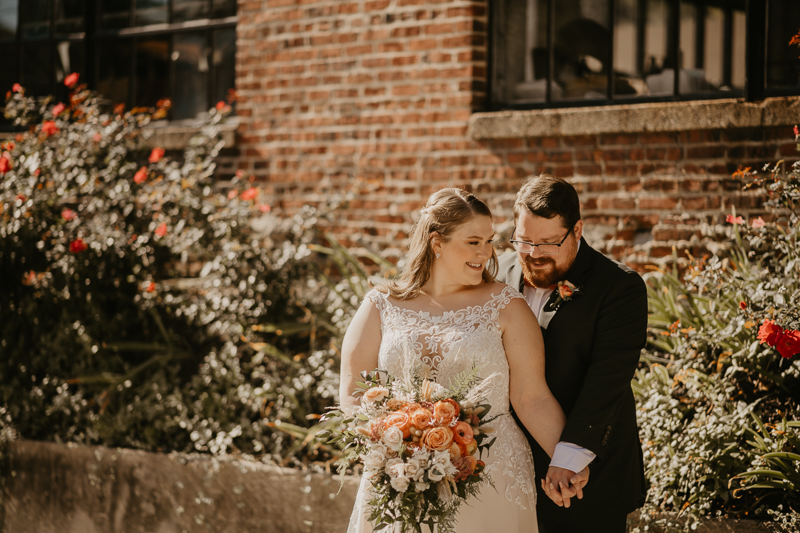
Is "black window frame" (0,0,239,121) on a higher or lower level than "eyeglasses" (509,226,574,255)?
higher

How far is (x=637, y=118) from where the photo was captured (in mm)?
4754

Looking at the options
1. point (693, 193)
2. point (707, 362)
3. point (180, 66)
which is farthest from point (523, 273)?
point (180, 66)

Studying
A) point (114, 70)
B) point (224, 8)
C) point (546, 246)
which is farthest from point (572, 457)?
point (114, 70)

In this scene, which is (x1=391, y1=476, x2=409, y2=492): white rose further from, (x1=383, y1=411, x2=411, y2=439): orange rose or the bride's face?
the bride's face

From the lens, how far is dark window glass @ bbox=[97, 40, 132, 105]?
23.0 feet

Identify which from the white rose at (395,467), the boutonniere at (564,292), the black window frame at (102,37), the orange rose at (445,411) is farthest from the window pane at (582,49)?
the white rose at (395,467)

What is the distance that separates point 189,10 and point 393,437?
533cm

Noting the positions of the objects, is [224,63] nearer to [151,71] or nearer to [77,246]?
[151,71]

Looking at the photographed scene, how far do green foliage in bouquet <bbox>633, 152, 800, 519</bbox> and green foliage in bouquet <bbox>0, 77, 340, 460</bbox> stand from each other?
2.14 meters

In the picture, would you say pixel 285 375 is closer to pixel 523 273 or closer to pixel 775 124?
pixel 523 273

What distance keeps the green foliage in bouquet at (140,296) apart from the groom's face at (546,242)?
7.46ft

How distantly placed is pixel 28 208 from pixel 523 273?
4.14 m

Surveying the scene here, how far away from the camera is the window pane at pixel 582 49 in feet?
16.9

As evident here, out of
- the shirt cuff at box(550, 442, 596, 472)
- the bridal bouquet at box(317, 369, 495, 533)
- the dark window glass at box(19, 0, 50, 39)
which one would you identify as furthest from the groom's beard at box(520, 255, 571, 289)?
the dark window glass at box(19, 0, 50, 39)
